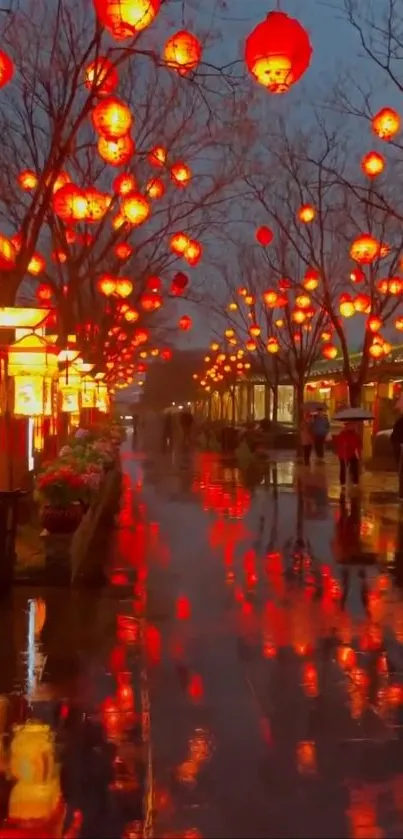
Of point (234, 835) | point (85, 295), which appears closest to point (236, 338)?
point (85, 295)

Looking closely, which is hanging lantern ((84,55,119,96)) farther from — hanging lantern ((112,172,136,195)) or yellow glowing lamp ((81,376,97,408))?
yellow glowing lamp ((81,376,97,408))

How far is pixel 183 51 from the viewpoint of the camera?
10609 millimetres

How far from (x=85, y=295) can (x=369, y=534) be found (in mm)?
18458

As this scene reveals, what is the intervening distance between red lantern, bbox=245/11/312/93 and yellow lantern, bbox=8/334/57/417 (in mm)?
5057

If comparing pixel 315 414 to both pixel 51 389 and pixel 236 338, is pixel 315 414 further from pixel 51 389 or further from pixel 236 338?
pixel 51 389

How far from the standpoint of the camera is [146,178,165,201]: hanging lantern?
17.2 metres

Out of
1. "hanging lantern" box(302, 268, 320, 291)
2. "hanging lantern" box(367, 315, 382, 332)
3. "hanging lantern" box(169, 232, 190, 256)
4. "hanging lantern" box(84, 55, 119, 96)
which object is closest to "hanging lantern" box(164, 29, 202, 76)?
"hanging lantern" box(84, 55, 119, 96)

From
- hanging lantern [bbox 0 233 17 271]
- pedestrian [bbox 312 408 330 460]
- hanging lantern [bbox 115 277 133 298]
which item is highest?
hanging lantern [bbox 115 277 133 298]

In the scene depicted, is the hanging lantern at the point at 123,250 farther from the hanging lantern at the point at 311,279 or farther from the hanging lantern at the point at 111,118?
the hanging lantern at the point at 111,118

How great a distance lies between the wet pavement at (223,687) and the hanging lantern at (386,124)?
19.1 ft

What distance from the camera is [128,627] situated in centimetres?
879

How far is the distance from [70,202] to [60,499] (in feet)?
15.7

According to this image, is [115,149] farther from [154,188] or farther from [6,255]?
[154,188]

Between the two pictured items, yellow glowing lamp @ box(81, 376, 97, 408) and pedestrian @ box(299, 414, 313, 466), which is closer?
yellow glowing lamp @ box(81, 376, 97, 408)
